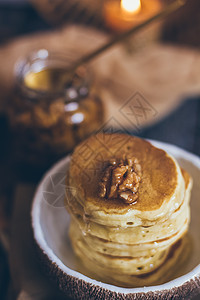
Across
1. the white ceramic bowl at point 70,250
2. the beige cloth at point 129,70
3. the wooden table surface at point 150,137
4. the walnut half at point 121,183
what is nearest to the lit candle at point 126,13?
the beige cloth at point 129,70

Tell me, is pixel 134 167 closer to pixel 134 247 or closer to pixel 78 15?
pixel 134 247

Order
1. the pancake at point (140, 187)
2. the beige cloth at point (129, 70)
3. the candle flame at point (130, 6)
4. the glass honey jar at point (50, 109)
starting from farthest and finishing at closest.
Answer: the candle flame at point (130, 6)
the beige cloth at point (129, 70)
the glass honey jar at point (50, 109)
the pancake at point (140, 187)

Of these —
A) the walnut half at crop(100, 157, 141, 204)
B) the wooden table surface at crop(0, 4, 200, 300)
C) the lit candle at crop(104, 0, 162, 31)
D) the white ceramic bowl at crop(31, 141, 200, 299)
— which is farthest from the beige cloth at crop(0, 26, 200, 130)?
the walnut half at crop(100, 157, 141, 204)

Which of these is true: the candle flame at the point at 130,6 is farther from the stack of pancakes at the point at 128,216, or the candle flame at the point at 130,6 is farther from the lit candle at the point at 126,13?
the stack of pancakes at the point at 128,216

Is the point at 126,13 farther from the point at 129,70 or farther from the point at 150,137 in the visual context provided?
the point at 150,137

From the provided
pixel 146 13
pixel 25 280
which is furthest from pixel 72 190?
pixel 146 13

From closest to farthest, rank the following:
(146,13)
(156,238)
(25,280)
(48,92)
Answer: (156,238)
(25,280)
(48,92)
(146,13)
